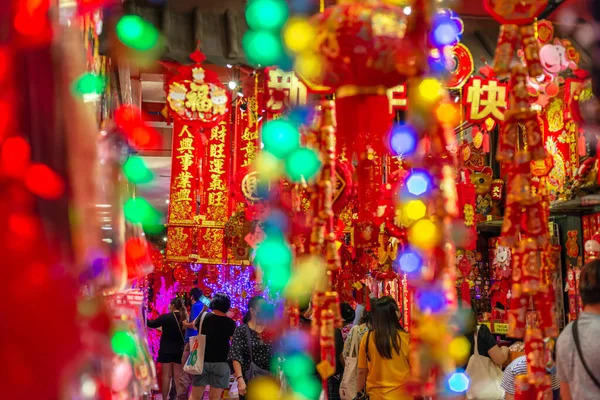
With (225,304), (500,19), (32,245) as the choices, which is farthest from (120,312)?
(225,304)

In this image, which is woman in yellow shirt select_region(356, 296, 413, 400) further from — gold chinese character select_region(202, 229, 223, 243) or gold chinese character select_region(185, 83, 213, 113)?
gold chinese character select_region(202, 229, 223, 243)

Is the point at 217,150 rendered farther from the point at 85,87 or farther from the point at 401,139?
the point at 85,87

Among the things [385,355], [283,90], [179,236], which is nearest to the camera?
[283,90]

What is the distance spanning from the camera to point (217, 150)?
8688mm

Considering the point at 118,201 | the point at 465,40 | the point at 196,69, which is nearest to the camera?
the point at 118,201

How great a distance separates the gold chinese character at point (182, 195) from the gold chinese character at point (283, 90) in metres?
4.52

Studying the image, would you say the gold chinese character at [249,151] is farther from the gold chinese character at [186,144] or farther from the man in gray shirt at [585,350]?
the man in gray shirt at [585,350]

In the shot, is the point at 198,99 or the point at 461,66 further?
the point at 461,66

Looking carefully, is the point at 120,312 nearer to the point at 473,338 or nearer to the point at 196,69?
the point at 196,69

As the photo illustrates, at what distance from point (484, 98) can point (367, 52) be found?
9.52 feet

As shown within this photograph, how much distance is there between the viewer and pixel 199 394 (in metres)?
7.29

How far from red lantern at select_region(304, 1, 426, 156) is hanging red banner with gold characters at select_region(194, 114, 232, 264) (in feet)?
19.6

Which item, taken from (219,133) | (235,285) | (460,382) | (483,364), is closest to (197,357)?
(219,133)

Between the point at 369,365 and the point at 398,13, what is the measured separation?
3025 millimetres
